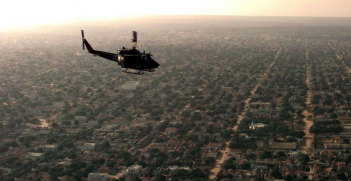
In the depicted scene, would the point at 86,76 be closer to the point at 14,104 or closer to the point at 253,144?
the point at 14,104

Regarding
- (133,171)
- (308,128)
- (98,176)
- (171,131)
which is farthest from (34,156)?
(308,128)

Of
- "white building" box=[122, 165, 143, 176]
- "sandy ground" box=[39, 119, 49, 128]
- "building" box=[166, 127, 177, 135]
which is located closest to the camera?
"white building" box=[122, 165, 143, 176]

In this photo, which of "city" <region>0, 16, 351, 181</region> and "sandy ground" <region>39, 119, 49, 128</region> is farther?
"sandy ground" <region>39, 119, 49, 128</region>

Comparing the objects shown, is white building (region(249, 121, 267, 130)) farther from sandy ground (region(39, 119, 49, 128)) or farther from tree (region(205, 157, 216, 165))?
sandy ground (region(39, 119, 49, 128))

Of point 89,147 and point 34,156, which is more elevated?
point 89,147

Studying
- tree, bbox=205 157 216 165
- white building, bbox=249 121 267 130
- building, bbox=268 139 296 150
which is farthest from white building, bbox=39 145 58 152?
white building, bbox=249 121 267 130

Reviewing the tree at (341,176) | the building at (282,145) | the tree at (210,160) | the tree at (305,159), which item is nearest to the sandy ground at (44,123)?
the tree at (210,160)

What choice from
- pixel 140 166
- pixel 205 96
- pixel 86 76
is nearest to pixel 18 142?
pixel 140 166

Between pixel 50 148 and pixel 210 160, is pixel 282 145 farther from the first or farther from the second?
pixel 50 148

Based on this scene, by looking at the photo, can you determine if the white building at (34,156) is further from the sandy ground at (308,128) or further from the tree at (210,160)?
the sandy ground at (308,128)

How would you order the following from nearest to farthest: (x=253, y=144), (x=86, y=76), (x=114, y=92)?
(x=253, y=144) → (x=114, y=92) → (x=86, y=76)

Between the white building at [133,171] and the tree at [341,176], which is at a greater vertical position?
the tree at [341,176]
